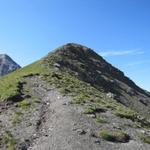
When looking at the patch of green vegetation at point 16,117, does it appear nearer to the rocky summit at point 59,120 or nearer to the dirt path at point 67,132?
the rocky summit at point 59,120

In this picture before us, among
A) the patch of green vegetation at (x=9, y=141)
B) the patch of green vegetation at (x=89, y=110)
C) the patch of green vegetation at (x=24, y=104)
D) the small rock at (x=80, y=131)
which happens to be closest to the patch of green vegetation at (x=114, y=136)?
the small rock at (x=80, y=131)

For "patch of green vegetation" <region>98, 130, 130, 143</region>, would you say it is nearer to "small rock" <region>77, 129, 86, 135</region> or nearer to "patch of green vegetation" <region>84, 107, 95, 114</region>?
"small rock" <region>77, 129, 86, 135</region>

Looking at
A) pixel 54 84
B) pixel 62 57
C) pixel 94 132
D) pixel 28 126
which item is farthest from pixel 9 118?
pixel 62 57

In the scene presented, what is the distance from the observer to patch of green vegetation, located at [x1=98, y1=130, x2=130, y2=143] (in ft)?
120

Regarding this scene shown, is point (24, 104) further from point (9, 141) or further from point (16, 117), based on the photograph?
point (9, 141)

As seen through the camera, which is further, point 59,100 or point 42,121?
point 59,100

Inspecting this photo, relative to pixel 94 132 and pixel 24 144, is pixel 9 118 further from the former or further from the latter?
pixel 94 132

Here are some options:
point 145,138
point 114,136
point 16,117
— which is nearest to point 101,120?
point 114,136

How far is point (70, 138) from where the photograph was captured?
36.2 metres

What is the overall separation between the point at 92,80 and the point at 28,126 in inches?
2213

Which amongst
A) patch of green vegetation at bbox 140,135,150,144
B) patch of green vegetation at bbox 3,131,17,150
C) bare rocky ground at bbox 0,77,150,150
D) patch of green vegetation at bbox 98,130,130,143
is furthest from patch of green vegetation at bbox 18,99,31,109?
patch of green vegetation at bbox 140,135,150,144

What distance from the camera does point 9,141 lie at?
119 ft

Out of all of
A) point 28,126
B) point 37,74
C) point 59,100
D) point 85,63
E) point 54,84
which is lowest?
point 28,126

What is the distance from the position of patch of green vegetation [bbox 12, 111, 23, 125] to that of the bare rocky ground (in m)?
0.31
